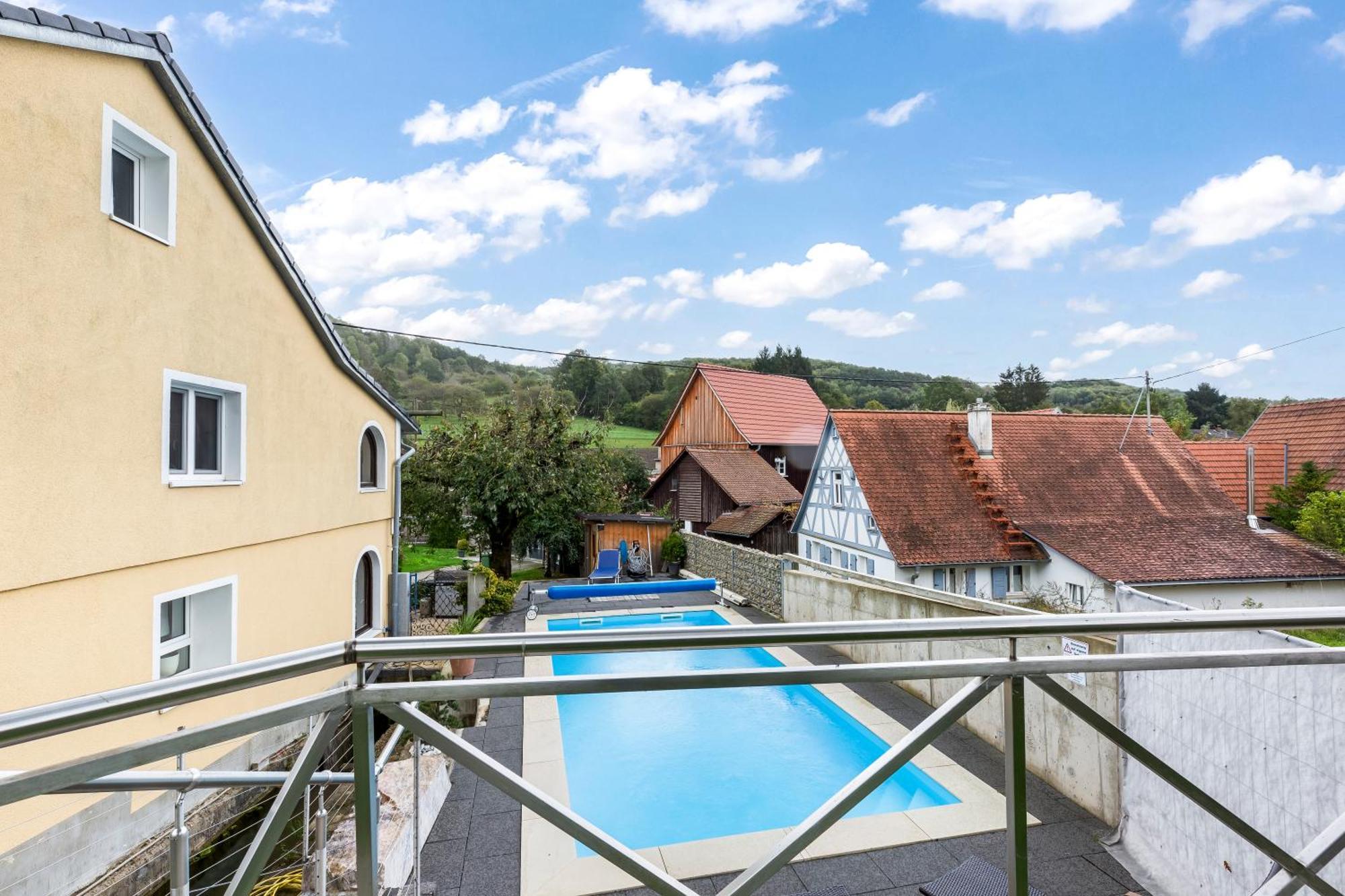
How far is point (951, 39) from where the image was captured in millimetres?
20047

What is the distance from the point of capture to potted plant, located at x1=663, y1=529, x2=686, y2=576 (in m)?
17.3

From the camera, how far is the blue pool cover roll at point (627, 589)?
554 inches

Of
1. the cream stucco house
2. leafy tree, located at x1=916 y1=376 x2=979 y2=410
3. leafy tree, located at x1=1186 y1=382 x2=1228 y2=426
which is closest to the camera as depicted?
the cream stucco house

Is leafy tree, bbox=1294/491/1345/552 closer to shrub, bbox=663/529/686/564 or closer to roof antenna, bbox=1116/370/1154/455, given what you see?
roof antenna, bbox=1116/370/1154/455

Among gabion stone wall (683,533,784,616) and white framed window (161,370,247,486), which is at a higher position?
white framed window (161,370,247,486)

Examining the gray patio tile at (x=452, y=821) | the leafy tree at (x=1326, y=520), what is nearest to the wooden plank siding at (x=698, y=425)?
the leafy tree at (x=1326, y=520)

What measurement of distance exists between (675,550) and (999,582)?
7315 mm

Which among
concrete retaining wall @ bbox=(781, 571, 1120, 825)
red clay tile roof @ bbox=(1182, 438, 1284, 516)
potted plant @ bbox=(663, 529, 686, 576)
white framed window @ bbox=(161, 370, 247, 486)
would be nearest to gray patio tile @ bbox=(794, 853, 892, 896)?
concrete retaining wall @ bbox=(781, 571, 1120, 825)

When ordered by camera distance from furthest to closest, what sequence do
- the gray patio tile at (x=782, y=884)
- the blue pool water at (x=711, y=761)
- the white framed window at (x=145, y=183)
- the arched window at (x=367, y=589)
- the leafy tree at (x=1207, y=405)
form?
1. the leafy tree at (x=1207, y=405)
2. the arched window at (x=367, y=589)
3. the blue pool water at (x=711, y=761)
4. the white framed window at (x=145, y=183)
5. the gray patio tile at (x=782, y=884)

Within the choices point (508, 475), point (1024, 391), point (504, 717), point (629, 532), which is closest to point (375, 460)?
point (508, 475)

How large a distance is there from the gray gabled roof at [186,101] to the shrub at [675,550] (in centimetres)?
952

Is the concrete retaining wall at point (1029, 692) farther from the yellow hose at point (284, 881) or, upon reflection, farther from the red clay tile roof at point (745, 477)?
the red clay tile roof at point (745, 477)

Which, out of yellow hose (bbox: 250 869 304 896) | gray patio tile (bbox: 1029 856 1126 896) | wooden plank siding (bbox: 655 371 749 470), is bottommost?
gray patio tile (bbox: 1029 856 1126 896)

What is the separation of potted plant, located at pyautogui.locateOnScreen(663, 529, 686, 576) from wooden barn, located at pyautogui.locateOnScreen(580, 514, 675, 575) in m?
0.45
